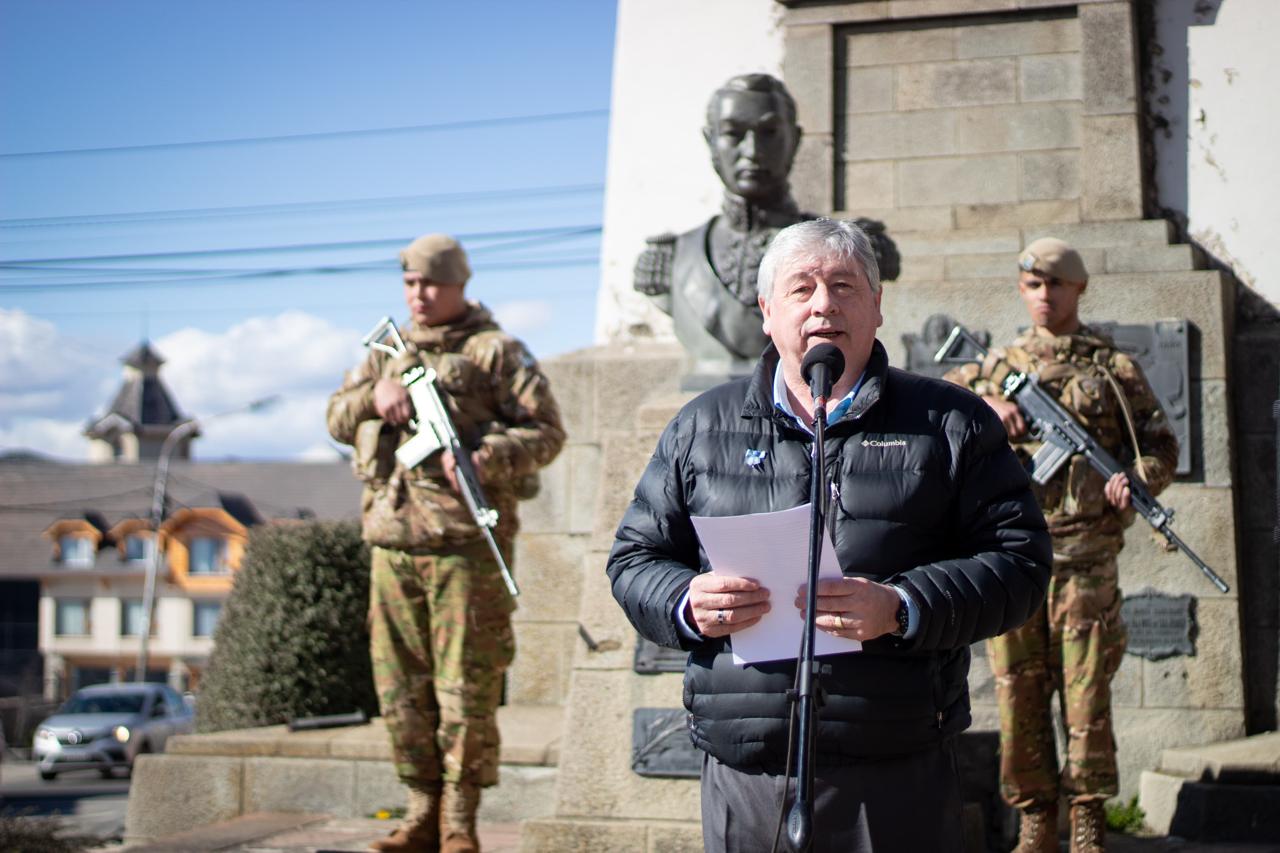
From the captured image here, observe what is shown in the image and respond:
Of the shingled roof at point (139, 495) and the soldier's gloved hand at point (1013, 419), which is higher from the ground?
the shingled roof at point (139, 495)

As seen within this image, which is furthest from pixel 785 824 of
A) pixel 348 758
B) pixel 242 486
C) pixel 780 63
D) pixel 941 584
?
pixel 242 486

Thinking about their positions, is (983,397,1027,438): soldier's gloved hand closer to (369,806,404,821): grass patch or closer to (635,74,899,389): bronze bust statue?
(635,74,899,389): bronze bust statue

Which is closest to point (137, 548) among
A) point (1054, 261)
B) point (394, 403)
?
point (394, 403)

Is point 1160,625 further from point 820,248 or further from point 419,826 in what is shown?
point 820,248

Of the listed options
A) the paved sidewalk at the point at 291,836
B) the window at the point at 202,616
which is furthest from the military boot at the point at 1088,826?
the window at the point at 202,616

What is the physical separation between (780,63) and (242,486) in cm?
5766

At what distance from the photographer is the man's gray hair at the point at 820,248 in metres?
3.10

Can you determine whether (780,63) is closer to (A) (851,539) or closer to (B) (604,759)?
(B) (604,759)

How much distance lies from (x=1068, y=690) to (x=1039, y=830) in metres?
0.48

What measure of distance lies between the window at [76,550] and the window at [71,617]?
148cm

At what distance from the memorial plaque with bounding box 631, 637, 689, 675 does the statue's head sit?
1838 millimetres

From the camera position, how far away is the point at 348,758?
307 inches

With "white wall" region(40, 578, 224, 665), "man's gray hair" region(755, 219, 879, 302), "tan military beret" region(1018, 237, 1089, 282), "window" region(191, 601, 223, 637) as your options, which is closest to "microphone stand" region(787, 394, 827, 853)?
"man's gray hair" region(755, 219, 879, 302)

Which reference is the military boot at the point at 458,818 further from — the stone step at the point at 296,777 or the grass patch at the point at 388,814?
the grass patch at the point at 388,814
